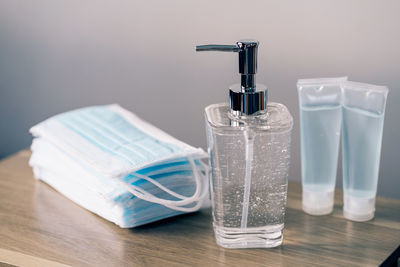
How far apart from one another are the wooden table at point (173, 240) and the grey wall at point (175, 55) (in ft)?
0.58

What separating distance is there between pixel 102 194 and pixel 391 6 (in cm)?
49

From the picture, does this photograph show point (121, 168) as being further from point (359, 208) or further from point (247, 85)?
point (359, 208)

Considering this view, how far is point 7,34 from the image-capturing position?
1.21 m

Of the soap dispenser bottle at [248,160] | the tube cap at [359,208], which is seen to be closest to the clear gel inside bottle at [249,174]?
the soap dispenser bottle at [248,160]

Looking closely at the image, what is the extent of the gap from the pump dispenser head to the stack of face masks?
135mm

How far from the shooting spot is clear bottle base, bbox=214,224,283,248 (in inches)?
27.3

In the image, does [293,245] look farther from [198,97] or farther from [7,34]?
[7,34]

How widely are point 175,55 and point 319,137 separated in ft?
1.19

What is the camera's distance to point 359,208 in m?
0.76

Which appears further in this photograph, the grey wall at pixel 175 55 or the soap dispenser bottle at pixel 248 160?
the grey wall at pixel 175 55

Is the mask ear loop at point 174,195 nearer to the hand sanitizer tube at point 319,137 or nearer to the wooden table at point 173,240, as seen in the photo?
the wooden table at point 173,240

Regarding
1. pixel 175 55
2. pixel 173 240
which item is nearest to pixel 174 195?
pixel 173 240

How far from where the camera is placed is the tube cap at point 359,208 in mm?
753

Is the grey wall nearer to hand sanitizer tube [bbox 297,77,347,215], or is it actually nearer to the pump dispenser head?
hand sanitizer tube [bbox 297,77,347,215]
